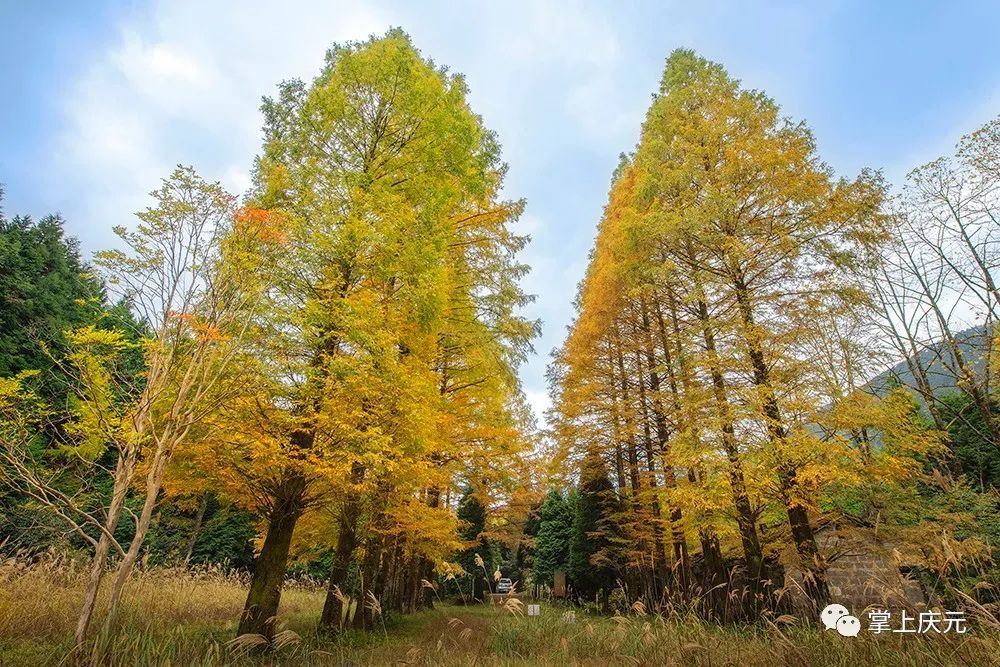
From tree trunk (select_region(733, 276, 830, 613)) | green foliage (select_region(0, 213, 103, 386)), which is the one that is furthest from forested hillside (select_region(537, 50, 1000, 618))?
green foliage (select_region(0, 213, 103, 386))

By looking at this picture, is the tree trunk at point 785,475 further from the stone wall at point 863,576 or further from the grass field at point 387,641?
the grass field at point 387,641

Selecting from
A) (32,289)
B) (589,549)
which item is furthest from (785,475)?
(32,289)

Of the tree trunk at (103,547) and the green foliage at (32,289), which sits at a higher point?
the green foliage at (32,289)

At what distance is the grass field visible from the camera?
360cm

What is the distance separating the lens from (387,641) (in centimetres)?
498

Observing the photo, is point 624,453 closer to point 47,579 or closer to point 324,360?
point 324,360

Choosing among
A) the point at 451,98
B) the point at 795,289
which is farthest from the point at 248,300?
the point at 795,289

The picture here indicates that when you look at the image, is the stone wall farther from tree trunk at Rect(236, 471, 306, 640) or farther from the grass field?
tree trunk at Rect(236, 471, 306, 640)

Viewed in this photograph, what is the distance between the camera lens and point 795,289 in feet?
27.1

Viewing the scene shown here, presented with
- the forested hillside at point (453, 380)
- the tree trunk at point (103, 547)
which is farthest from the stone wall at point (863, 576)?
the tree trunk at point (103, 547)

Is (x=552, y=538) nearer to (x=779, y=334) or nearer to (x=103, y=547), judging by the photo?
(x=779, y=334)

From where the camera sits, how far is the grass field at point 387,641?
3.60 meters

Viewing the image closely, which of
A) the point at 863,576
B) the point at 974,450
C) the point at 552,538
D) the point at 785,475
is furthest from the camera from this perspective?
the point at 552,538

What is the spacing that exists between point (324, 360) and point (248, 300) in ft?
4.08
